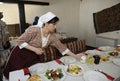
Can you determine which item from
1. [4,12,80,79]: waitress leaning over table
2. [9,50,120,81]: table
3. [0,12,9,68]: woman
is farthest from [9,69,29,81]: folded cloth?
[0,12,9,68]: woman

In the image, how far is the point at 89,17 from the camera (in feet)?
12.9

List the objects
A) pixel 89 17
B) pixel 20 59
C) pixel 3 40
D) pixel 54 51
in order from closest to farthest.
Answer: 1. pixel 20 59
2. pixel 54 51
3. pixel 3 40
4. pixel 89 17

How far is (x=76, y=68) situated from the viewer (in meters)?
1.19

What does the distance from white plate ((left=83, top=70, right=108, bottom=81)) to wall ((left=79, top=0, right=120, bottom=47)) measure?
9.40 ft

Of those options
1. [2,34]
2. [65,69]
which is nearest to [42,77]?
[65,69]

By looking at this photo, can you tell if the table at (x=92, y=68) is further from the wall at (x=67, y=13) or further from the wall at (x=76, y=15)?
the wall at (x=67, y=13)

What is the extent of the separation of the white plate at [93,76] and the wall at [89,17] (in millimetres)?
2864

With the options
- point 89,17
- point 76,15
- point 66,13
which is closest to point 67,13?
point 66,13

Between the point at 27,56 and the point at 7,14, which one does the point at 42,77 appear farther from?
the point at 7,14

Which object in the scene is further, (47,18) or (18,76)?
(47,18)

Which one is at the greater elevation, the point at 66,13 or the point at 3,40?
the point at 66,13

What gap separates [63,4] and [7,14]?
282 centimetres

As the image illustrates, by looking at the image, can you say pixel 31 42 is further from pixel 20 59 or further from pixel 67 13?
pixel 67 13

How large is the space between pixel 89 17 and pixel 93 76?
3.13m
